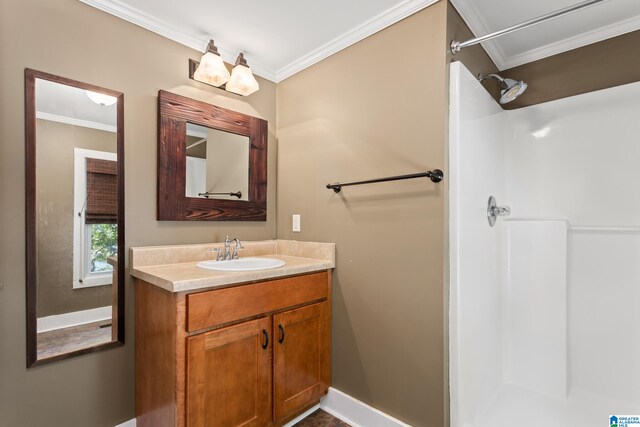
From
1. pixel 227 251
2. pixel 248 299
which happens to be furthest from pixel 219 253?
pixel 248 299

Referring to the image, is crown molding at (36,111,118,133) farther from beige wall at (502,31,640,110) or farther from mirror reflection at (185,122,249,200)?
beige wall at (502,31,640,110)

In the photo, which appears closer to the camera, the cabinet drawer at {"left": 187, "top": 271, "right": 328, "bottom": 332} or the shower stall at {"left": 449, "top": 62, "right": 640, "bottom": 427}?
the cabinet drawer at {"left": 187, "top": 271, "right": 328, "bottom": 332}

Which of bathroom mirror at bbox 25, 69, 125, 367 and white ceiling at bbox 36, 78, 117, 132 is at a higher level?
white ceiling at bbox 36, 78, 117, 132

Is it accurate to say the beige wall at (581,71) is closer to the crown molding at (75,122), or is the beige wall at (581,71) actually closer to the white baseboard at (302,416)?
the white baseboard at (302,416)

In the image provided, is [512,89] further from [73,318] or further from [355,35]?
[73,318]

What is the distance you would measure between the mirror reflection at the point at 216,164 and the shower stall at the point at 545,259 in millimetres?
1329

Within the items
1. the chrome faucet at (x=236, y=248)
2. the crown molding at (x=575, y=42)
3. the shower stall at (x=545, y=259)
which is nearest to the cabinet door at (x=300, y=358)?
the chrome faucet at (x=236, y=248)

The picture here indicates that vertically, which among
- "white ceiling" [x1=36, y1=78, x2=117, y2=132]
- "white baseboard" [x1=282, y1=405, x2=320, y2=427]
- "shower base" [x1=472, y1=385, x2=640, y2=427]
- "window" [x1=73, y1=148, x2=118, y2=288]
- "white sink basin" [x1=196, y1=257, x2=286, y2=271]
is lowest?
"white baseboard" [x1=282, y1=405, x2=320, y2=427]

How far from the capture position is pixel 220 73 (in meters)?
1.85

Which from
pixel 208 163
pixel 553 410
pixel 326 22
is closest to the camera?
pixel 326 22

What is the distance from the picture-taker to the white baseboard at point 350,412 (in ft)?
5.42

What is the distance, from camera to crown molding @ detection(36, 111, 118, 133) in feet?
4.67

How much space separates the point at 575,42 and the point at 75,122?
284 cm

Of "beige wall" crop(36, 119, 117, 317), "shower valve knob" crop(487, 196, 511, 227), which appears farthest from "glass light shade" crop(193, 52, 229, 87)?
"shower valve knob" crop(487, 196, 511, 227)
